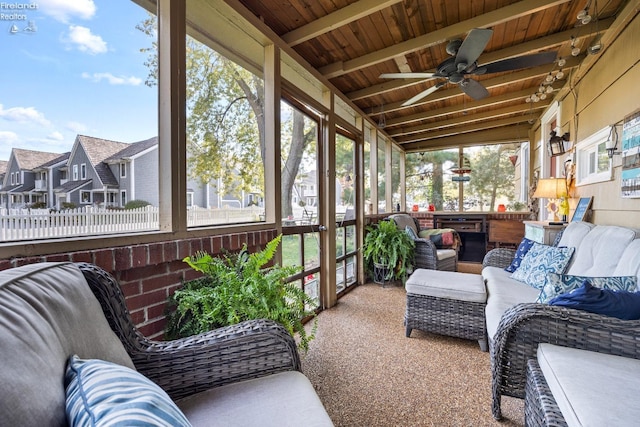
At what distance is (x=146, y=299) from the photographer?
1353 mm

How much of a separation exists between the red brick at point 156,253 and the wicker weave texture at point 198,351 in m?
0.33

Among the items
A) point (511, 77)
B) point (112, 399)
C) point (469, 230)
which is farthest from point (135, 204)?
point (469, 230)

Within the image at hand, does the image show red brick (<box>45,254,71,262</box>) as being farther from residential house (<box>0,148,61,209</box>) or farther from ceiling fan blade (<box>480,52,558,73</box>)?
ceiling fan blade (<box>480,52,558,73</box>)

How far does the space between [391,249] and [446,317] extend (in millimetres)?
1570

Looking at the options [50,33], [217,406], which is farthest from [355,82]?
[217,406]

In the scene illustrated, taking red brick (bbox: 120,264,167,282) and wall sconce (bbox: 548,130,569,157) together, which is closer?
red brick (bbox: 120,264,167,282)

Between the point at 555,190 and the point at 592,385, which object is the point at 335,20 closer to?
the point at 592,385

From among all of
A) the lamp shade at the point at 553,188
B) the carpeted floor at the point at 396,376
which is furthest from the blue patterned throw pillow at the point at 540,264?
the lamp shade at the point at 553,188

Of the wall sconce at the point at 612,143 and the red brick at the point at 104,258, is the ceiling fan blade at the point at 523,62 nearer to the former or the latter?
the wall sconce at the point at 612,143

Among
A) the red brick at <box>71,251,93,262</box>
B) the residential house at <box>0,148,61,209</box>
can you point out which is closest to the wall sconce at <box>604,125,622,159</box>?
the red brick at <box>71,251,93,262</box>

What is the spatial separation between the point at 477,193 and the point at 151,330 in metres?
5.97

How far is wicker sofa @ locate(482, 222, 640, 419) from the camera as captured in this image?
1.19 metres

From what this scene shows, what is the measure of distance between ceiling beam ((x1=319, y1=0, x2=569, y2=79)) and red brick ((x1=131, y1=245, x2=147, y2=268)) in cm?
244

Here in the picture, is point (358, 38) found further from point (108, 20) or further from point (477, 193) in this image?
point (477, 193)
